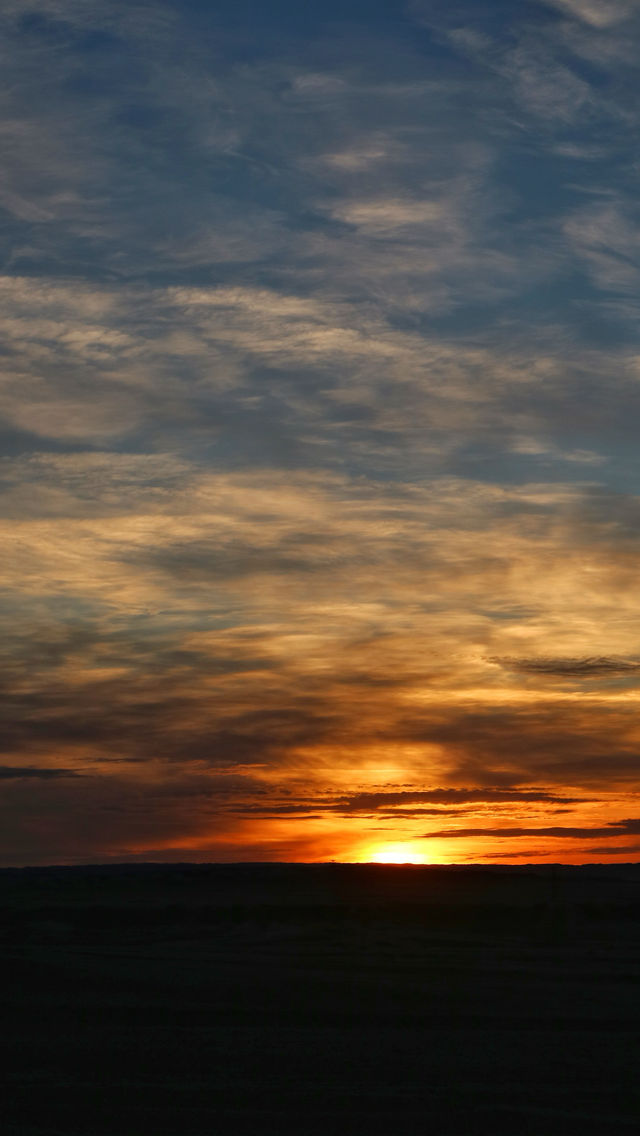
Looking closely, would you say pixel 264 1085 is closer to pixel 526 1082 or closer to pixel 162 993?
pixel 526 1082

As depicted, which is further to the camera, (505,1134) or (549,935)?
(549,935)

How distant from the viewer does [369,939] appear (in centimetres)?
3359

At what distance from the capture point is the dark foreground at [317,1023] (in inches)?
516

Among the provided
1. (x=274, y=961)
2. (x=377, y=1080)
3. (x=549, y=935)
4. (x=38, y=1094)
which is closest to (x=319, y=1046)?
(x=377, y=1080)

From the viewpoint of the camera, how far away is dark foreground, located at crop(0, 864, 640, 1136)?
13.1 meters

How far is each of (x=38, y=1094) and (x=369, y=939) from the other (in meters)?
20.7

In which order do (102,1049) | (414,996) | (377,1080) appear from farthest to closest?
(414,996) < (102,1049) < (377,1080)

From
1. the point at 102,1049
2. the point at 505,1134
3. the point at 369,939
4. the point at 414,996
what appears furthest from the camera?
the point at 369,939

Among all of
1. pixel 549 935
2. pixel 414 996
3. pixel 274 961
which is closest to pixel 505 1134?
pixel 414 996

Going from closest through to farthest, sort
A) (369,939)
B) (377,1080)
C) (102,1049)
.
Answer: (377,1080)
(102,1049)
(369,939)

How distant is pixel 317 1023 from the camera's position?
19.3m

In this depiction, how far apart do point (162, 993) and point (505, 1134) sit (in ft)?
38.6

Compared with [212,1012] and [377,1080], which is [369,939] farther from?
[377,1080]

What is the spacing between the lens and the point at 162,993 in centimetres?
2264
